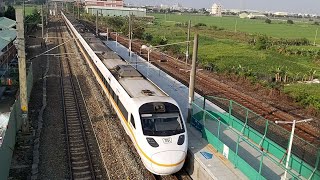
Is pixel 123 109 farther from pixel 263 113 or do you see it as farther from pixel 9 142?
pixel 263 113

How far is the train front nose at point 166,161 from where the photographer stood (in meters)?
13.1

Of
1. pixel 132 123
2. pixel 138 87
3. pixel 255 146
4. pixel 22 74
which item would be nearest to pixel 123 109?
pixel 138 87

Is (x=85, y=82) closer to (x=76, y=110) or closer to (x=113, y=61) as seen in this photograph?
(x=113, y=61)

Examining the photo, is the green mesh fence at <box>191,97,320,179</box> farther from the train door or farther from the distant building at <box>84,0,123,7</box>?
the distant building at <box>84,0,123,7</box>

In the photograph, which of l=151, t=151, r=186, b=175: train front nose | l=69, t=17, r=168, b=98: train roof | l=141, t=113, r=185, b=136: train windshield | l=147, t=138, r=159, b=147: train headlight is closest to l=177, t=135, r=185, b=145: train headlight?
l=141, t=113, r=185, b=136: train windshield

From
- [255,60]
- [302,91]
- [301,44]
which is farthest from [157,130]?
[301,44]

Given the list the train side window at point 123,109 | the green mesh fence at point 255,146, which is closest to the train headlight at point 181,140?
the green mesh fence at point 255,146

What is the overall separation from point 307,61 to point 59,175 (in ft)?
151

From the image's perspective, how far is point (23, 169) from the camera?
14781 mm

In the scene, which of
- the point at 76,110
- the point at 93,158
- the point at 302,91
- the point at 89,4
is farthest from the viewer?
the point at 89,4

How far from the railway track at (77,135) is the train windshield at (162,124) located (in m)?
3.04

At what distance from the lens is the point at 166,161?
1312 cm

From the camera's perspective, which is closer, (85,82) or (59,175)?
(59,175)

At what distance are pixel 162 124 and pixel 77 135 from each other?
21.9 feet
